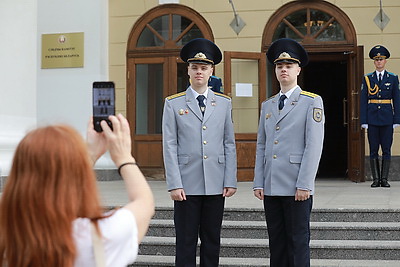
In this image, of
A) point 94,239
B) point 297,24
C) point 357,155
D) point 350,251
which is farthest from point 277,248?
point 297,24

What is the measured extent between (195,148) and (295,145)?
2.08ft

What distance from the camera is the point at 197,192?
447 cm

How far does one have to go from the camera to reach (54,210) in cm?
166

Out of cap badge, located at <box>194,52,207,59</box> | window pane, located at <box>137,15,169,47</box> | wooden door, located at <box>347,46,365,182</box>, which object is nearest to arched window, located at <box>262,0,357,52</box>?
wooden door, located at <box>347,46,365,182</box>

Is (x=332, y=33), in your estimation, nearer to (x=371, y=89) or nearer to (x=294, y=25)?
(x=294, y=25)

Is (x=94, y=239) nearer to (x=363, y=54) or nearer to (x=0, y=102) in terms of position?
(x=0, y=102)

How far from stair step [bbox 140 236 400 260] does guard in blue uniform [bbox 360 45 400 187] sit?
3.50 meters

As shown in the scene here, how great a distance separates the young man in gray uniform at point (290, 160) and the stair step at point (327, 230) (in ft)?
5.12

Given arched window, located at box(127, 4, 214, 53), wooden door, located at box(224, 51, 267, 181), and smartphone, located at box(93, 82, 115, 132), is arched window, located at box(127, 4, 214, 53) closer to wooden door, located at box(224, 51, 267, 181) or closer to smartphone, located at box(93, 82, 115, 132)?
wooden door, located at box(224, 51, 267, 181)

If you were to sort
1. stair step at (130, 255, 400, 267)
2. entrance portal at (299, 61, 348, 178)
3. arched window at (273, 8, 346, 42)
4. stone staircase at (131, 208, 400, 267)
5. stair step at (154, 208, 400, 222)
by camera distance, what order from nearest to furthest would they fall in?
stair step at (130, 255, 400, 267), stone staircase at (131, 208, 400, 267), stair step at (154, 208, 400, 222), arched window at (273, 8, 346, 42), entrance portal at (299, 61, 348, 178)

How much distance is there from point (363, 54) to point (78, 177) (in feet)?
28.0

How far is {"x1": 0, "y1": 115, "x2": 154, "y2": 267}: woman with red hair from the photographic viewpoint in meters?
1.66

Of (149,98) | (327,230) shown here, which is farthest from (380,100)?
(327,230)

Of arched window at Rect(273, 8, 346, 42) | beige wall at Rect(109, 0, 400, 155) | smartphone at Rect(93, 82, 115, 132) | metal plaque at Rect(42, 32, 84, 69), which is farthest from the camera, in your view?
metal plaque at Rect(42, 32, 84, 69)
